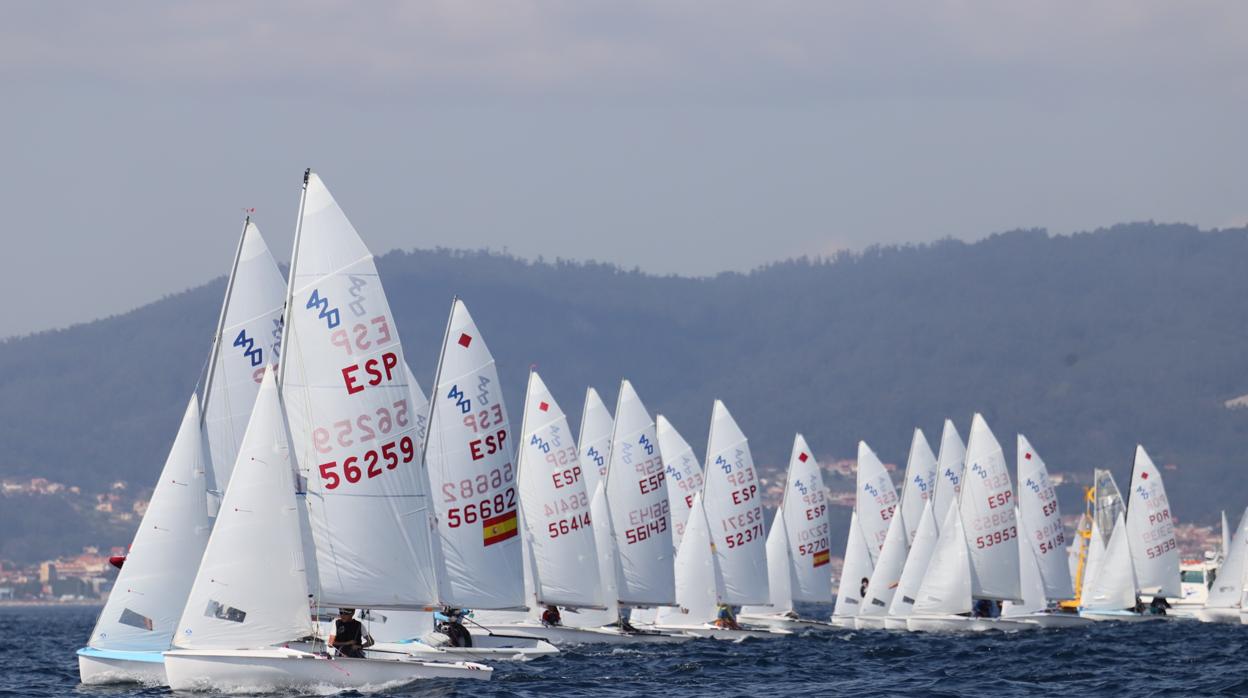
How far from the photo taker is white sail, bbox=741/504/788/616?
6595 cm

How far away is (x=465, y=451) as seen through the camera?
139 ft

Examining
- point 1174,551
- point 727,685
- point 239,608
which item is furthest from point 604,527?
point 1174,551

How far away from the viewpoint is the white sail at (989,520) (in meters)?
65.8

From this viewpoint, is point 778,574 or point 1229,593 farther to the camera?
point 1229,593

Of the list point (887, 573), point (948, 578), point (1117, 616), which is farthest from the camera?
point (1117, 616)

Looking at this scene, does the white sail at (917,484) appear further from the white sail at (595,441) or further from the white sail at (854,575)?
the white sail at (595,441)

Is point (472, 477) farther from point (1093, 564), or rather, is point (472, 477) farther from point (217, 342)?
point (1093, 564)

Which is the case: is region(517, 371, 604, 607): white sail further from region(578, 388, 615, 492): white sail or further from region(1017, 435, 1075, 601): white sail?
region(1017, 435, 1075, 601): white sail

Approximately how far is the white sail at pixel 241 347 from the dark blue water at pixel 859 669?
207 inches

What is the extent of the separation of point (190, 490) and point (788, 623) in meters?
32.2

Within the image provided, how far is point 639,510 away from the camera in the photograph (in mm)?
56625

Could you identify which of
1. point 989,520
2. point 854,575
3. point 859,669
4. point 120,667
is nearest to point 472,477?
point 859,669

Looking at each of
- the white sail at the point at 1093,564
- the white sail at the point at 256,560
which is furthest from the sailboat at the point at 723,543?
the white sail at the point at 256,560

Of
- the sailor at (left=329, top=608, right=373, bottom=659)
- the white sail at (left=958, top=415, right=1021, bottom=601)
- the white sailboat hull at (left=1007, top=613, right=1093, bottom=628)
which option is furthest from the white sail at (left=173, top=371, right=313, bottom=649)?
the white sailboat hull at (left=1007, top=613, right=1093, bottom=628)
